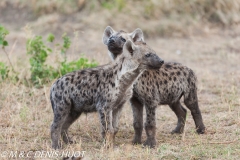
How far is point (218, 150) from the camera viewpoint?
7.01 m

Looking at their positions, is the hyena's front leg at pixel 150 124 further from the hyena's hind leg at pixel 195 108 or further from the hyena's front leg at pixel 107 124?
the hyena's hind leg at pixel 195 108

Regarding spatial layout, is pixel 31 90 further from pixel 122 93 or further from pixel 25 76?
pixel 122 93


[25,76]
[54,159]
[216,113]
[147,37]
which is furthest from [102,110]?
[147,37]

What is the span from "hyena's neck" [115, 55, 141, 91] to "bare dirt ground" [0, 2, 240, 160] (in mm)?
709

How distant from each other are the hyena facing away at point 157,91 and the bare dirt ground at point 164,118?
20 centimetres

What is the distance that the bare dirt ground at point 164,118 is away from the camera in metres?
7.09

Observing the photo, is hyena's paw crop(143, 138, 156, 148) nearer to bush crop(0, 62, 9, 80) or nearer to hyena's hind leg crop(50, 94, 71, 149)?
hyena's hind leg crop(50, 94, 71, 149)

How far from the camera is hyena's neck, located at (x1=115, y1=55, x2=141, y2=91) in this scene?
725 cm

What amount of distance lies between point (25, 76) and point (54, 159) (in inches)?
151

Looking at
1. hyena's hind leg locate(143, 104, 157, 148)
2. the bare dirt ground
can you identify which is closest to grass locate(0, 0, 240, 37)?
the bare dirt ground

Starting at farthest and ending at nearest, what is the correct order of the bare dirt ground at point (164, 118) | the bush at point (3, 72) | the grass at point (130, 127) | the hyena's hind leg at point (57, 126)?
the bush at point (3, 72), the hyena's hind leg at point (57, 126), the bare dirt ground at point (164, 118), the grass at point (130, 127)

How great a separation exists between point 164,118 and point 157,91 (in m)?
1.31

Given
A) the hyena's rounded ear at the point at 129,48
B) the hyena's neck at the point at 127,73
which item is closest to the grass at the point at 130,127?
the hyena's neck at the point at 127,73

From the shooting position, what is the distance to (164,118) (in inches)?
354
